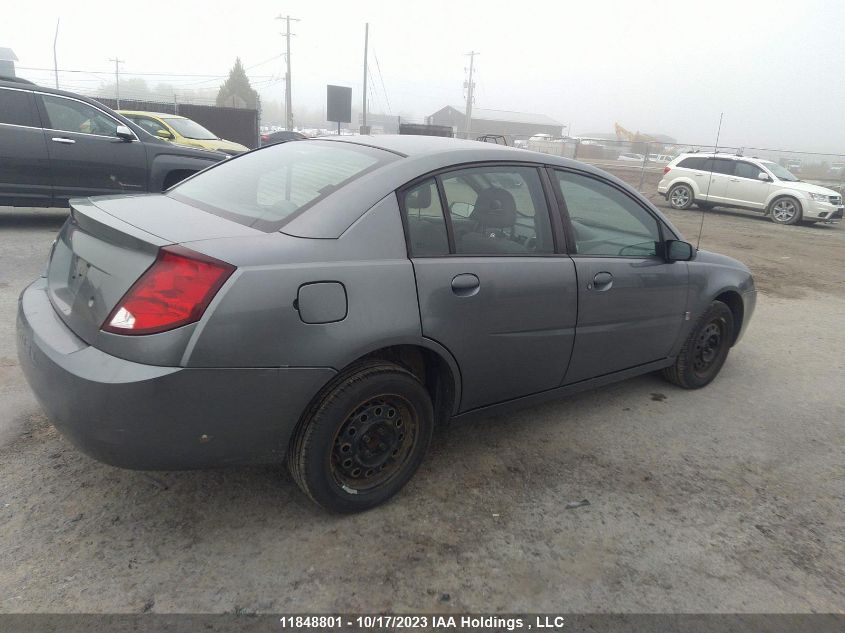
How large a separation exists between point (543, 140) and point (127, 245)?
1360 inches

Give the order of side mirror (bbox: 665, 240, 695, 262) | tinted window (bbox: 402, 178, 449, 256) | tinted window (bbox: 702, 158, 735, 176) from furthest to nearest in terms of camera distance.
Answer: tinted window (bbox: 702, 158, 735, 176) → side mirror (bbox: 665, 240, 695, 262) → tinted window (bbox: 402, 178, 449, 256)

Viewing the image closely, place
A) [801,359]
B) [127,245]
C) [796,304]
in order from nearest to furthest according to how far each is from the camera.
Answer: [127,245], [801,359], [796,304]

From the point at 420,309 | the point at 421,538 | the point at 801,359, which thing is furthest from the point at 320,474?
the point at 801,359

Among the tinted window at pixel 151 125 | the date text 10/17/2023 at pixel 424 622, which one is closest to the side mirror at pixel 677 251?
the date text 10/17/2023 at pixel 424 622

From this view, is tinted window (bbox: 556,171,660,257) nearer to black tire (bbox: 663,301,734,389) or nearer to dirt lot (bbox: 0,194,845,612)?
black tire (bbox: 663,301,734,389)

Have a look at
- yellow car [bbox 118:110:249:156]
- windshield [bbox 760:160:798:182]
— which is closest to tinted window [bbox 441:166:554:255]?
yellow car [bbox 118:110:249:156]

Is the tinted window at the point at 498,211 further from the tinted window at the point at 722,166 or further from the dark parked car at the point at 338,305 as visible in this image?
the tinted window at the point at 722,166

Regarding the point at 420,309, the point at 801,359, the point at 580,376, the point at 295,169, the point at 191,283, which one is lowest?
the point at 801,359

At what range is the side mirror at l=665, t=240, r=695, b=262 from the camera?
360 centimetres

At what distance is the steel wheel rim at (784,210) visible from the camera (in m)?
15.6

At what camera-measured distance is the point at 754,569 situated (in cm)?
243

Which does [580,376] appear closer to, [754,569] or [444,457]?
→ [444,457]

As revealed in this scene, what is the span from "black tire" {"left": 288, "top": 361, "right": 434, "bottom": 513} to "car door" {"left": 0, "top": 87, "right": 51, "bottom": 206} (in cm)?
653

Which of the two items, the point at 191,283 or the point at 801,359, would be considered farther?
the point at 801,359
